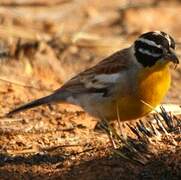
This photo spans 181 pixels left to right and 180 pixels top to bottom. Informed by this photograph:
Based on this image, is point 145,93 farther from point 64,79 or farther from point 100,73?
point 64,79

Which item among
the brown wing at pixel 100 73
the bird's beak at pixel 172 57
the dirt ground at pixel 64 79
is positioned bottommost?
the dirt ground at pixel 64 79

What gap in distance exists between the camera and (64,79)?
10.5 metres

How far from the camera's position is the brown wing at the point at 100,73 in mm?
7766

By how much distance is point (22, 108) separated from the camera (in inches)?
330

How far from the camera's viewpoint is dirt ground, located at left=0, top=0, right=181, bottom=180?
6.80 metres

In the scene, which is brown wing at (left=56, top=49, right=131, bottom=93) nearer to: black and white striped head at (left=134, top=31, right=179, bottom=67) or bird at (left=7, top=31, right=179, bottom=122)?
bird at (left=7, top=31, right=179, bottom=122)

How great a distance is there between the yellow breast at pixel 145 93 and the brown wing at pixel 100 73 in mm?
262

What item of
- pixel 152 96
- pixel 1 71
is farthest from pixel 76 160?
pixel 1 71

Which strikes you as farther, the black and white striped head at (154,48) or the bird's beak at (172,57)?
the black and white striped head at (154,48)

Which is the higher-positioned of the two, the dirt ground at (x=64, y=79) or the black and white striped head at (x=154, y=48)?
the black and white striped head at (x=154, y=48)

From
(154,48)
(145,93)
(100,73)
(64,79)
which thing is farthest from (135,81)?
(64,79)

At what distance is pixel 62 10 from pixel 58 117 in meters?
4.09

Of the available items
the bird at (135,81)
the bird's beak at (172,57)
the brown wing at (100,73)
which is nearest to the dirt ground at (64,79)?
the bird at (135,81)

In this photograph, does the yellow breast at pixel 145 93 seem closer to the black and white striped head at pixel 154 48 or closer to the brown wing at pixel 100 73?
the black and white striped head at pixel 154 48
